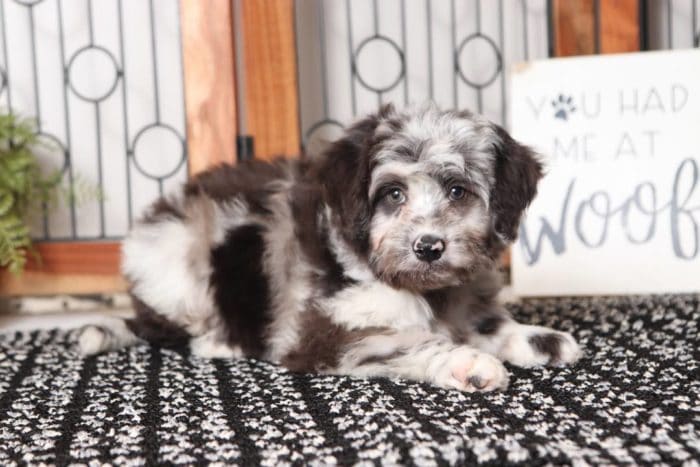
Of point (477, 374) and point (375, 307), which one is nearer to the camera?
point (477, 374)

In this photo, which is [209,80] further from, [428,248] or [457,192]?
[428,248]

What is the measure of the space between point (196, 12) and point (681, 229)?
2.37m

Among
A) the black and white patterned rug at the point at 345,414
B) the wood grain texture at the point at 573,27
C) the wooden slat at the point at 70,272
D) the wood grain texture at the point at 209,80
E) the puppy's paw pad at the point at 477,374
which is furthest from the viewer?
the wooden slat at the point at 70,272

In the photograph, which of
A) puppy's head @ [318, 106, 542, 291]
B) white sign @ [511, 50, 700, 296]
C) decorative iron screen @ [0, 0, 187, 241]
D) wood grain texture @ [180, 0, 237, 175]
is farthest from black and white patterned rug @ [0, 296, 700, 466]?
decorative iron screen @ [0, 0, 187, 241]

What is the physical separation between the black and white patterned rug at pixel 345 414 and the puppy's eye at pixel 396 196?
0.53 meters

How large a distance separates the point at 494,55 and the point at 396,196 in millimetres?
1848

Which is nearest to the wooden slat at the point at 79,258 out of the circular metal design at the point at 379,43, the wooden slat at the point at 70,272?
the wooden slat at the point at 70,272

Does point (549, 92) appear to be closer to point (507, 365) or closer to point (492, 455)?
point (507, 365)

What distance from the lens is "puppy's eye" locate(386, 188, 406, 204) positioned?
229 cm

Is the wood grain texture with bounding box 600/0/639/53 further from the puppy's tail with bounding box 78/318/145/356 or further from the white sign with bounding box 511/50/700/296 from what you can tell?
the puppy's tail with bounding box 78/318/145/356

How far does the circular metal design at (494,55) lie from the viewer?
385 cm

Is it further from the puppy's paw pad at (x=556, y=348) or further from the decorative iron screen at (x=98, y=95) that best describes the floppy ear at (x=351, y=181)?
the decorative iron screen at (x=98, y=95)

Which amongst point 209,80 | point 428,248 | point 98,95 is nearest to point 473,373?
point 428,248

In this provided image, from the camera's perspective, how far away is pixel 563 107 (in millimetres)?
3586
